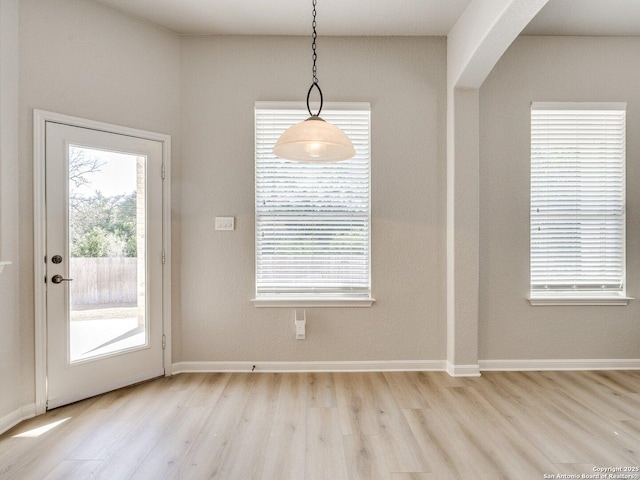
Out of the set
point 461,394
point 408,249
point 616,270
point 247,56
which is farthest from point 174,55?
point 616,270

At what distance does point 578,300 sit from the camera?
3.31 metres

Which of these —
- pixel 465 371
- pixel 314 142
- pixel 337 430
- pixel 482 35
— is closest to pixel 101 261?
pixel 314 142

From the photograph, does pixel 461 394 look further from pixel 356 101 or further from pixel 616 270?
pixel 356 101

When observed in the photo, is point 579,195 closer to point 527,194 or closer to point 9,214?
point 527,194

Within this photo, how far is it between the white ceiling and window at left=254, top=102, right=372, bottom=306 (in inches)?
28.6

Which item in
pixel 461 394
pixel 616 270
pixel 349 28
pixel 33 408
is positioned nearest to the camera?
pixel 33 408

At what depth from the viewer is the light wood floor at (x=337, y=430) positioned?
1914 millimetres

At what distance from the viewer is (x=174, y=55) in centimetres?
324

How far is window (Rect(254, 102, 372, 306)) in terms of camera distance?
10.8 ft

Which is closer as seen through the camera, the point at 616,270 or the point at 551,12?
the point at 551,12

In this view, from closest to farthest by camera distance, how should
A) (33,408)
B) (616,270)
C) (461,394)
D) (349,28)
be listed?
(33,408) < (461,394) < (349,28) < (616,270)

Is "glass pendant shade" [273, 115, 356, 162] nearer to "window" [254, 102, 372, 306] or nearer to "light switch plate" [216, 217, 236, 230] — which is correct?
"window" [254, 102, 372, 306]

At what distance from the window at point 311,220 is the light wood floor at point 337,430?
839mm

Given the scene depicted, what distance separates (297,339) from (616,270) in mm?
3201
